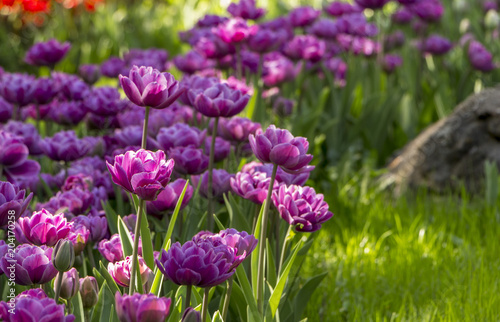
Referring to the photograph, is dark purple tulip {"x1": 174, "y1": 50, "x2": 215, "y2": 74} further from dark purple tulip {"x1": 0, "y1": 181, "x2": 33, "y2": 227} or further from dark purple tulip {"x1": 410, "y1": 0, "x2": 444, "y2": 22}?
dark purple tulip {"x1": 0, "y1": 181, "x2": 33, "y2": 227}

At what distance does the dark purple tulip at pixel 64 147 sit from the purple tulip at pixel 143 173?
98 centimetres

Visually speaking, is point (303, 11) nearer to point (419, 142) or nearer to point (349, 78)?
point (349, 78)

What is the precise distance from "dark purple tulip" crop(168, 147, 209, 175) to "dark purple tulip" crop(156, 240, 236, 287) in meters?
0.62

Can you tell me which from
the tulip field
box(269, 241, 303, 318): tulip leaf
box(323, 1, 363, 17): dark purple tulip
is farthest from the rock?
box(269, 241, 303, 318): tulip leaf

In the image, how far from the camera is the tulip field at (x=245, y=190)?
1.30 meters

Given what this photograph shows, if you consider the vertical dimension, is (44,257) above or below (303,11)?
above

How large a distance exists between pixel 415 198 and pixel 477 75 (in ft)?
4.79

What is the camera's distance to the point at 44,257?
4.10 feet

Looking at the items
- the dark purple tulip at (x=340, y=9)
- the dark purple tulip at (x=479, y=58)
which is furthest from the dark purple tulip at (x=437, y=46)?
the dark purple tulip at (x=340, y=9)

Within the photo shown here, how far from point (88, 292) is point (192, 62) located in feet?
7.18

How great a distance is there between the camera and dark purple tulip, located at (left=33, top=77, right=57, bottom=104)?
8.25 ft

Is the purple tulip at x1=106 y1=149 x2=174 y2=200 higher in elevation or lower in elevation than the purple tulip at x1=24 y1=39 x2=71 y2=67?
higher

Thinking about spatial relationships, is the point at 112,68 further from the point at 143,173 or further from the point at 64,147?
the point at 143,173

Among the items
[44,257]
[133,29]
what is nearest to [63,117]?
[44,257]
